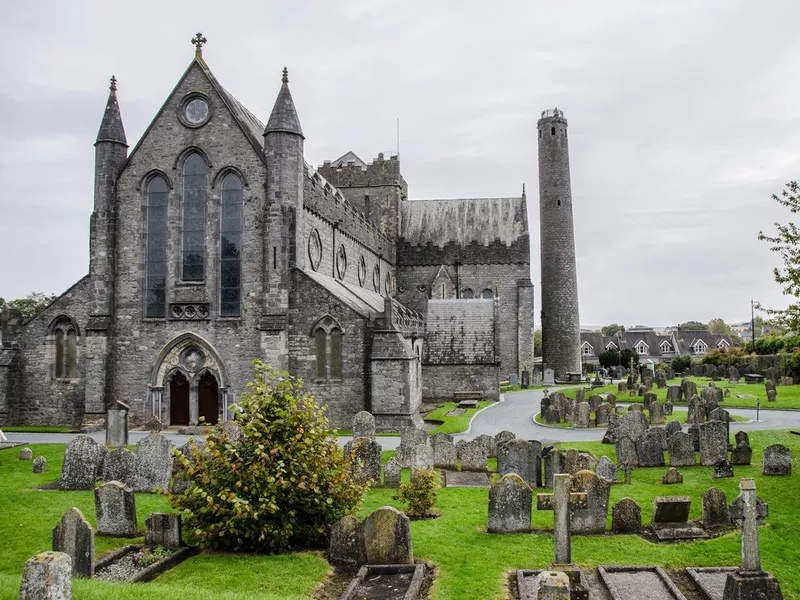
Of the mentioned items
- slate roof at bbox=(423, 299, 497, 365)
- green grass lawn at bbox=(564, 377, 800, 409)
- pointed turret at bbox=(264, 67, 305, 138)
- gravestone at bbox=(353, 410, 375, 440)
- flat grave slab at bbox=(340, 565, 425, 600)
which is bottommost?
flat grave slab at bbox=(340, 565, 425, 600)

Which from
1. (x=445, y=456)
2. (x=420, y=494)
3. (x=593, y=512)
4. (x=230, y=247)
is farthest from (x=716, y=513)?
(x=230, y=247)

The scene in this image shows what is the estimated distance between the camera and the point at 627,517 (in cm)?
1204

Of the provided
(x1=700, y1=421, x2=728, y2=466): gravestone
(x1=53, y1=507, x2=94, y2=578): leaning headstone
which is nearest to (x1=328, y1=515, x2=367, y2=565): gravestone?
(x1=53, y1=507, x2=94, y2=578): leaning headstone

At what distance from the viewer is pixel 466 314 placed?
127ft

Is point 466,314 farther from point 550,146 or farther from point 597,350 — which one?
Answer: point 597,350

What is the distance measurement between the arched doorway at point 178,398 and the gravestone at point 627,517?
18639 mm

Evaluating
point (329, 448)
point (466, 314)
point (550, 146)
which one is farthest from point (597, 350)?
point (329, 448)

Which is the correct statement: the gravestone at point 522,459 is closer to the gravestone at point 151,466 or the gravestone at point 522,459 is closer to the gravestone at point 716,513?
the gravestone at point 716,513

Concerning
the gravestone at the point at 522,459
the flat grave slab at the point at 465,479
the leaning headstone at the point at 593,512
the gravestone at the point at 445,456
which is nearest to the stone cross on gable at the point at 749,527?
the leaning headstone at the point at 593,512

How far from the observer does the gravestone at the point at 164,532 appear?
36.4 feet

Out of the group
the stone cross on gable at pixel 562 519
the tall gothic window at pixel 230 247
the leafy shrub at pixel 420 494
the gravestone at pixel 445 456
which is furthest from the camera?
the tall gothic window at pixel 230 247

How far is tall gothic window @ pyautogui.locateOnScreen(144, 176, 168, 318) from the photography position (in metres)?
26.7

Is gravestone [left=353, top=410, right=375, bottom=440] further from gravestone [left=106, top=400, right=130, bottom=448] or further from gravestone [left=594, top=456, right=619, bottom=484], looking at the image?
gravestone [left=594, top=456, right=619, bottom=484]

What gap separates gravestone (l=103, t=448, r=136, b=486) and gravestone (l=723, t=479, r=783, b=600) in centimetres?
1215
